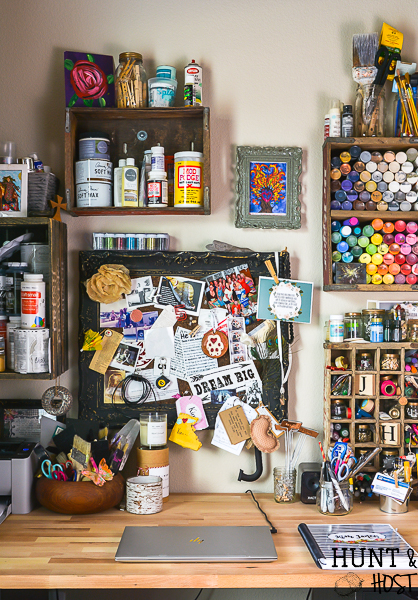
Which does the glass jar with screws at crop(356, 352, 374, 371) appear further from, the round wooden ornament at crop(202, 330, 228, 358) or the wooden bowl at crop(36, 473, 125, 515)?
the wooden bowl at crop(36, 473, 125, 515)

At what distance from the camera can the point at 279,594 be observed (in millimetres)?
1736

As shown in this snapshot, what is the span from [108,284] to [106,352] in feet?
0.75

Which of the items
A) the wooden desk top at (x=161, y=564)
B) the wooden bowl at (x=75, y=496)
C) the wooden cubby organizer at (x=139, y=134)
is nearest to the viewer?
the wooden desk top at (x=161, y=564)

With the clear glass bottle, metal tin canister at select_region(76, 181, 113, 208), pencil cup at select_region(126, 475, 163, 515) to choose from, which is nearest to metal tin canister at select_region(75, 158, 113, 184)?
metal tin canister at select_region(76, 181, 113, 208)

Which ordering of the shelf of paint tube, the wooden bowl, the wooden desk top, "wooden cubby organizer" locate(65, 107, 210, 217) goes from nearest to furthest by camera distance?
1. the wooden desk top
2. the wooden bowl
3. "wooden cubby organizer" locate(65, 107, 210, 217)
4. the shelf of paint tube

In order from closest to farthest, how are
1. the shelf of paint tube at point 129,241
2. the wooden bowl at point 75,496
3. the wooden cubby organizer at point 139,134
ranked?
the wooden bowl at point 75,496, the wooden cubby organizer at point 139,134, the shelf of paint tube at point 129,241

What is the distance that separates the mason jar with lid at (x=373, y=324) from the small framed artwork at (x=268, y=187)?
367 mm

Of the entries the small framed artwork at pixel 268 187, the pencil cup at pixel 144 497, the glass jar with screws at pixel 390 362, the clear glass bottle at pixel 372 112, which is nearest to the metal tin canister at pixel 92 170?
the small framed artwork at pixel 268 187

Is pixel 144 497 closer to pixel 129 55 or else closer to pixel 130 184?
pixel 130 184

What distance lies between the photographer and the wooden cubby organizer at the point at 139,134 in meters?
1.55

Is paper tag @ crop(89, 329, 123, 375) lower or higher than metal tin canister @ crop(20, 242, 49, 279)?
lower

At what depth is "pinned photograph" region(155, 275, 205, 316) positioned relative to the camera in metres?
1.68

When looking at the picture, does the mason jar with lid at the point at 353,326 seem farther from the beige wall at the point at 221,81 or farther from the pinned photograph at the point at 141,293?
the pinned photograph at the point at 141,293

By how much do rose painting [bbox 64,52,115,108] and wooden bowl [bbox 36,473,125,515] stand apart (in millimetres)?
1118
